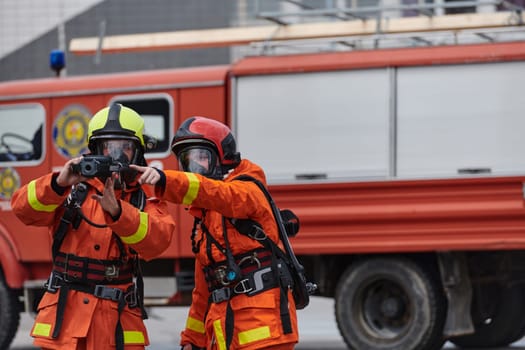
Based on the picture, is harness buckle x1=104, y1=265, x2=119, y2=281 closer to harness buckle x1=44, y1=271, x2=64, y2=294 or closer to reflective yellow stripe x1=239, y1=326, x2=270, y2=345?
harness buckle x1=44, y1=271, x2=64, y2=294

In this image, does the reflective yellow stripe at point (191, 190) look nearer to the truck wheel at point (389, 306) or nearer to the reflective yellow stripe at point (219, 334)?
the reflective yellow stripe at point (219, 334)

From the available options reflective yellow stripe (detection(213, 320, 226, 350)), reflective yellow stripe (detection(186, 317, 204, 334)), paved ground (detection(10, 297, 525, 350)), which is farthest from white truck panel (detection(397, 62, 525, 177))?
reflective yellow stripe (detection(213, 320, 226, 350))

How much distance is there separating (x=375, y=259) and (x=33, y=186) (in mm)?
5920

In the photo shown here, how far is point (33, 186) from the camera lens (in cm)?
604

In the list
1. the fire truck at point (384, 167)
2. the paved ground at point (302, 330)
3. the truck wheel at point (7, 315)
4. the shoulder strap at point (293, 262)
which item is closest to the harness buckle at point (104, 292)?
the shoulder strap at point (293, 262)

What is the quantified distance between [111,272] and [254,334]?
71cm

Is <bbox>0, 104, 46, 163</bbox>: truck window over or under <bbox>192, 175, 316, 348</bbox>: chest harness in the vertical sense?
over

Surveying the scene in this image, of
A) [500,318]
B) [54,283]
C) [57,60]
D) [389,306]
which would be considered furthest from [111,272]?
[57,60]

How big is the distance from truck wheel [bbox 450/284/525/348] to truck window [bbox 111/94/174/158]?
313cm

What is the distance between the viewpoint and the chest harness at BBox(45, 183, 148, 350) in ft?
20.2

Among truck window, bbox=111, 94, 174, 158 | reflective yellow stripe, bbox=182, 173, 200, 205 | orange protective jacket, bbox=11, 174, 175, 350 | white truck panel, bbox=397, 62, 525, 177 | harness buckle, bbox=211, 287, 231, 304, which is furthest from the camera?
truck window, bbox=111, 94, 174, 158

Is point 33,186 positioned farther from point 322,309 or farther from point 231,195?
point 322,309

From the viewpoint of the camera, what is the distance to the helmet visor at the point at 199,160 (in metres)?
A: 6.14

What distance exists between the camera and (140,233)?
232 inches
